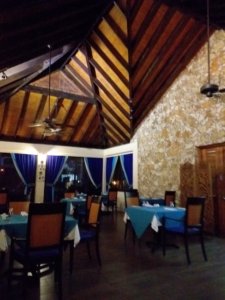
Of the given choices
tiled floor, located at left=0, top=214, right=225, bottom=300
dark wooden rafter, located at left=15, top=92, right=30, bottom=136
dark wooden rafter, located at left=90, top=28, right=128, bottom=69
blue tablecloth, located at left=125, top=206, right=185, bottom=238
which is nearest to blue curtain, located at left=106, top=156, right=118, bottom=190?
dark wooden rafter, located at left=15, top=92, right=30, bottom=136

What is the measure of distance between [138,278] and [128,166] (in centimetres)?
702

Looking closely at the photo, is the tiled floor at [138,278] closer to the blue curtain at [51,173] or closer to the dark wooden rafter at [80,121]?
the dark wooden rafter at [80,121]

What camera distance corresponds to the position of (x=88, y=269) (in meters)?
3.53

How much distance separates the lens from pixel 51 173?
10.7 meters

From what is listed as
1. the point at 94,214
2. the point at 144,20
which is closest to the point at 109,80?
the point at 144,20

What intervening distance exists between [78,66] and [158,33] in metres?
3.02

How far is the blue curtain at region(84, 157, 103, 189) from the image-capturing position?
37.8 ft

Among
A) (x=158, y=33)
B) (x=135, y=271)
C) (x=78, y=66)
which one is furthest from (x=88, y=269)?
(x=78, y=66)

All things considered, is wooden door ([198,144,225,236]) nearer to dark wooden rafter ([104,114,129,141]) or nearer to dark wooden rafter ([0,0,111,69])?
dark wooden rafter ([104,114,129,141])

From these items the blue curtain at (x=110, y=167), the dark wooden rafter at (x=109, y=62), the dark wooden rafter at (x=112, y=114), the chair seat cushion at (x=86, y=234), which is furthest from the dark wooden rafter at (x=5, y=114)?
the chair seat cushion at (x=86, y=234)

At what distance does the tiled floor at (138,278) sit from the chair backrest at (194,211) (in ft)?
1.82

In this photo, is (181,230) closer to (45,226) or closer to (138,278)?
(138,278)

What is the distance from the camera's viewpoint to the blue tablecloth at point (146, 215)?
4410 mm

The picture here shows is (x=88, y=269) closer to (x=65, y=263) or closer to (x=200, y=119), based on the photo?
(x=65, y=263)
